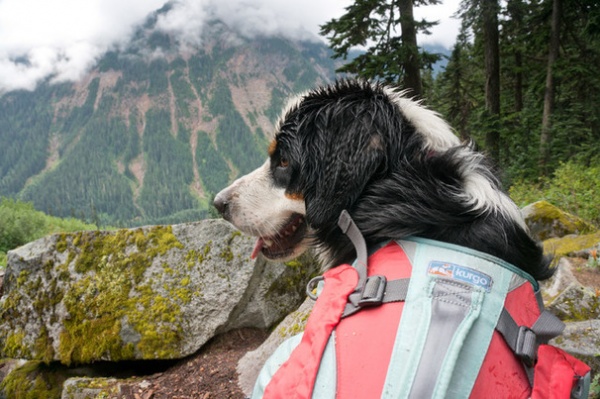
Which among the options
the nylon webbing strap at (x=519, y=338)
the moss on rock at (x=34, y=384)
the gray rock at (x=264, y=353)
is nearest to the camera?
the nylon webbing strap at (x=519, y=338)

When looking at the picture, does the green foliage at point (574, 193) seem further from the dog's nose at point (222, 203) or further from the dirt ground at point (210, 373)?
the dog's nose at point (222, 203)

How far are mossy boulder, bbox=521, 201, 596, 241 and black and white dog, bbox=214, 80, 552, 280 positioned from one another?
15.2 feet

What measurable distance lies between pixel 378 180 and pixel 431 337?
748 millimetres

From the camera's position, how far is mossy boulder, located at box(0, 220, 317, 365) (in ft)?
14.3

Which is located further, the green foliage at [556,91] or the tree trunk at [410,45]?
the green foliage at [556,91]

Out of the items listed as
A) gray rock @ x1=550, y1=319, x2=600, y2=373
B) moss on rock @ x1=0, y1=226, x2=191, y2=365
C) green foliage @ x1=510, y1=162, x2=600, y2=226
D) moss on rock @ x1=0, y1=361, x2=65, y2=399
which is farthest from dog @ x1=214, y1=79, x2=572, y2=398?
green foliage @ x1=510, y1=162, x2=600, y2=226

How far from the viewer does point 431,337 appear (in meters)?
1.20

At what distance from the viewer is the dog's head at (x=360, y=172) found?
167 centimetres

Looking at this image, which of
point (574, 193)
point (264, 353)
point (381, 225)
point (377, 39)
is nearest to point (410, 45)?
point (377, 39)

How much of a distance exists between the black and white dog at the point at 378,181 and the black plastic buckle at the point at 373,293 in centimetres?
28

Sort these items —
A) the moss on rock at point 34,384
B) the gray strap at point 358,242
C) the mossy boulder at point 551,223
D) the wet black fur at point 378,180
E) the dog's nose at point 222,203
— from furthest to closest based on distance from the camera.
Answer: the mossy boulder at point 551,223 < the moss on rock at point 34,384 < the dog's nose at point 222,203 < the wet black fur at point 378,180 < the gray strap at point 358,242

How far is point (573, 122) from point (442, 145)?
1442 cm

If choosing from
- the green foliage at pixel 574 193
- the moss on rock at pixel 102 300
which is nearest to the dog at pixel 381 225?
the moss on rock at pixel 102 300

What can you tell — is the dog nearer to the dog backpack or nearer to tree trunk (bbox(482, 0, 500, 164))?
the dog backpack
